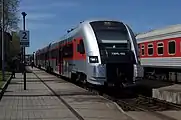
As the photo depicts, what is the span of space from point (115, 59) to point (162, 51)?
9.24 meters

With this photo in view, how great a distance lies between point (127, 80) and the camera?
18594 millimetres

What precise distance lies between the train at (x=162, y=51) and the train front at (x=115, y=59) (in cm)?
590

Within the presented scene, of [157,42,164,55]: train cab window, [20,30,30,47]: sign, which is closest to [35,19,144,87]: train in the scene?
[20,30,30,47]: sign

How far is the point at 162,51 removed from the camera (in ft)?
88.3

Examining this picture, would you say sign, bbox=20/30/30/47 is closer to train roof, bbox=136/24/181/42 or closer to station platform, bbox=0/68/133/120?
station platform, bbox=0/68/133/120

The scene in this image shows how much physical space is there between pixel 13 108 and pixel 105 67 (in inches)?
199

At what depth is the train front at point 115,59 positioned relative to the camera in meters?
18.1

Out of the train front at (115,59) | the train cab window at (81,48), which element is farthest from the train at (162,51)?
the train cab window at (81,48)

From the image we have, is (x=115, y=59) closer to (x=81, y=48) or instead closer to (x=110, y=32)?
(x=110, y=32)

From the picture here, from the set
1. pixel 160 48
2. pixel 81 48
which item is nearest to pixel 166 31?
pixel 160 48

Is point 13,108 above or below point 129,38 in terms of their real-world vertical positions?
below

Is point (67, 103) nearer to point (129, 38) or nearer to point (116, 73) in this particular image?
point (116, 73)

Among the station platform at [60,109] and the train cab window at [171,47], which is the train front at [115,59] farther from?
the train cab window at [171,47]

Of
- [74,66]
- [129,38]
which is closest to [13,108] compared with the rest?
[129,38]
